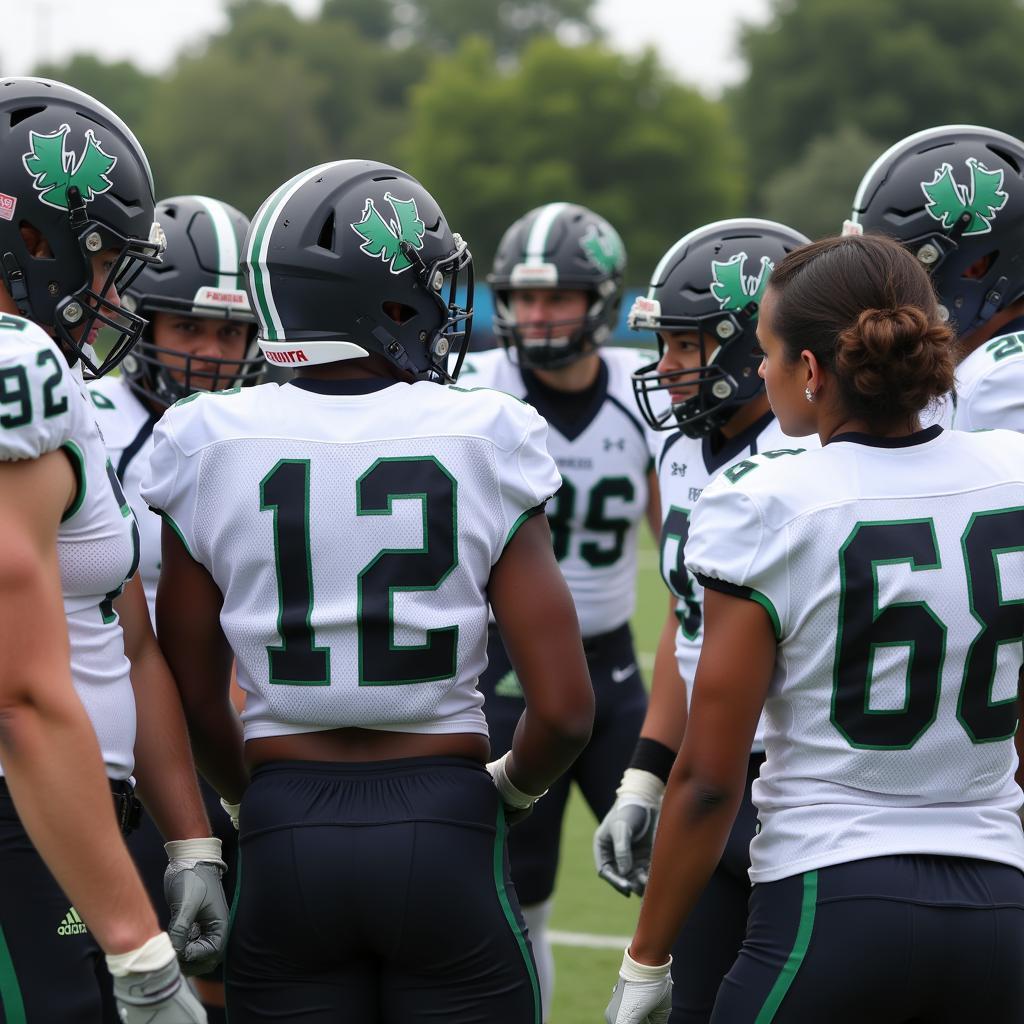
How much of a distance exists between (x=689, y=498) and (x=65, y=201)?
1.65m

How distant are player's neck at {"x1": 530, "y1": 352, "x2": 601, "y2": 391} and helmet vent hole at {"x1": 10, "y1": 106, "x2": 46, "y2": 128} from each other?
264cm

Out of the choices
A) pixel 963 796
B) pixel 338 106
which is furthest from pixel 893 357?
pixel 338 106

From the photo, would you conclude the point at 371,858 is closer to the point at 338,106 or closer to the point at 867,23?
the point at 867,23

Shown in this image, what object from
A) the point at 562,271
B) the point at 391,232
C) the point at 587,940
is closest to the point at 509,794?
the point at 391,232

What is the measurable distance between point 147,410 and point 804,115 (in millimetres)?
52669

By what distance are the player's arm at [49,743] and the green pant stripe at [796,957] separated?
952 millimetres

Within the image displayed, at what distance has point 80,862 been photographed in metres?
2.04

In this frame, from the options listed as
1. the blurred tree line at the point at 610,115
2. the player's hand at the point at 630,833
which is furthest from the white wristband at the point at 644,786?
the blurred tree line at the point at 610,115

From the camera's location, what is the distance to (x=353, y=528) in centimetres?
235

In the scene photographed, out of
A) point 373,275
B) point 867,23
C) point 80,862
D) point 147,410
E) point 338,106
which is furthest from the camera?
point 338,106

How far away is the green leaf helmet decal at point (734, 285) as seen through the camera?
360cm

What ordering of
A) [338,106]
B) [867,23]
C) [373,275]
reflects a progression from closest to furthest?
[373,275] → [867,23] → [338,106]

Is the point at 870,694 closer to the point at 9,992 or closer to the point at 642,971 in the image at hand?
the point at 642,971

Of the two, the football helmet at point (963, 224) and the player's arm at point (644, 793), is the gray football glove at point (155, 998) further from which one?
the football helmet at point (963, 224)
